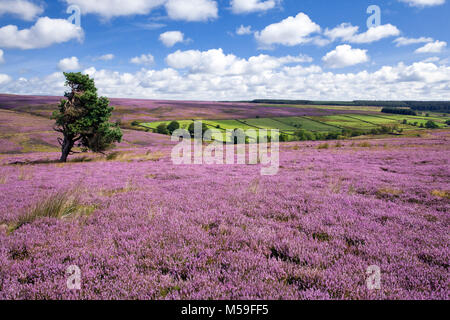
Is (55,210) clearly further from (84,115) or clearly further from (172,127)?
(172,127)

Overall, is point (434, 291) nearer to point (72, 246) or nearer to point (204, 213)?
point (204, 213)

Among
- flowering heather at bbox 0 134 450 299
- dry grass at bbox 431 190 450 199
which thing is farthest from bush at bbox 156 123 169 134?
Answer: dry grass at bbox 431 190 450 199

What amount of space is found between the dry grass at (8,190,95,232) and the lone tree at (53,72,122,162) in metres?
16.7

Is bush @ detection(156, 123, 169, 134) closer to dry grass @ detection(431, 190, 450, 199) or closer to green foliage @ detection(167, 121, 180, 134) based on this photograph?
green foliage @ detection(167, 121, 180, 134)

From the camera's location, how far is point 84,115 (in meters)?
20.9

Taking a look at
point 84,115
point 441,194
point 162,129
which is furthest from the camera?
point 162,129

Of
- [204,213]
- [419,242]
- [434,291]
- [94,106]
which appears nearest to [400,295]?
[434,291]

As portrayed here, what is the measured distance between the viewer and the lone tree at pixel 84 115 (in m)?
20.1

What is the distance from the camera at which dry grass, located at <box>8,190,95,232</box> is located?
5457 mm

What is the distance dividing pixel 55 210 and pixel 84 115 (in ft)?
59.6

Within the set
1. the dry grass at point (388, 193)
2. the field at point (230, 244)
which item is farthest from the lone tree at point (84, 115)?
the dry grass at point (388, 193)

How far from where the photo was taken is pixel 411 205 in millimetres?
6578

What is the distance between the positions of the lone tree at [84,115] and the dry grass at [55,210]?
16.7 metres

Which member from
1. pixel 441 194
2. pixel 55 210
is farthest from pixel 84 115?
pixel 441 194
